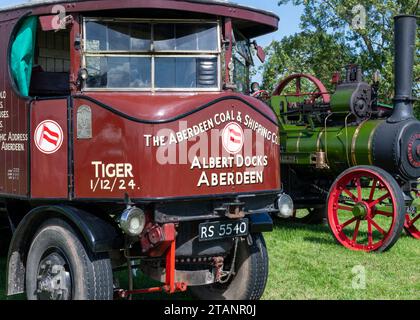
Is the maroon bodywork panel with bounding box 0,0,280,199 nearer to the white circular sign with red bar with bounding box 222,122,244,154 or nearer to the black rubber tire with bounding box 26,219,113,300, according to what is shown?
the white circular sign with red bar with bounding box 222,122,244,154

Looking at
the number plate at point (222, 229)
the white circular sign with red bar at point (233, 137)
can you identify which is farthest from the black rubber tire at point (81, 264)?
the white circular sign with red bar at point (233, 137)

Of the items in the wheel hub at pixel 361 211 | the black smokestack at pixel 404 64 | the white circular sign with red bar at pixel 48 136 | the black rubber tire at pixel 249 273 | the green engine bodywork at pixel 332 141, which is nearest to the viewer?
the white circular sign with red bar at pixel 48 136

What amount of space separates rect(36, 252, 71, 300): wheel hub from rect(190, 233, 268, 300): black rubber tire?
1503 millimetres

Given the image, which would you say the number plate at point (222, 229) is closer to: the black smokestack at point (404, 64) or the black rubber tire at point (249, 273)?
the black rubber tire at point (249, 273)

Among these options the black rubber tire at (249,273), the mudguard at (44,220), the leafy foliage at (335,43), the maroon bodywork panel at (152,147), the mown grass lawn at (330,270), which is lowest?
the mown grass lawn at (330,270)

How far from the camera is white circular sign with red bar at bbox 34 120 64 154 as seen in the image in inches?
186

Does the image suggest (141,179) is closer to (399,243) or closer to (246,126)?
(246,126)

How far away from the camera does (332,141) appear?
979cm

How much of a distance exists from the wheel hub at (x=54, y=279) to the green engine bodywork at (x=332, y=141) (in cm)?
564

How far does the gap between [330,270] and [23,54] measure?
A: 403cm

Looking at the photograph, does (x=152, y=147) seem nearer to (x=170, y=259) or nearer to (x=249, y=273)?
(x=170, y=259)

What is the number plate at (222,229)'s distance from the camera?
15.3ft

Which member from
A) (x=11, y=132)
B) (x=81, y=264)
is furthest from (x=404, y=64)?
(x=81, y=264)

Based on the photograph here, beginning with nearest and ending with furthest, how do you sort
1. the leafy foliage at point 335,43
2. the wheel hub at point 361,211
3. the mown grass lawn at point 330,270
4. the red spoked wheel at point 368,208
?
the mown grass lawn at point 330,270 → the red spoked wheel at point 368,208 → the wheel hub at point 361,211 → the leafy foliage at point 335,43
